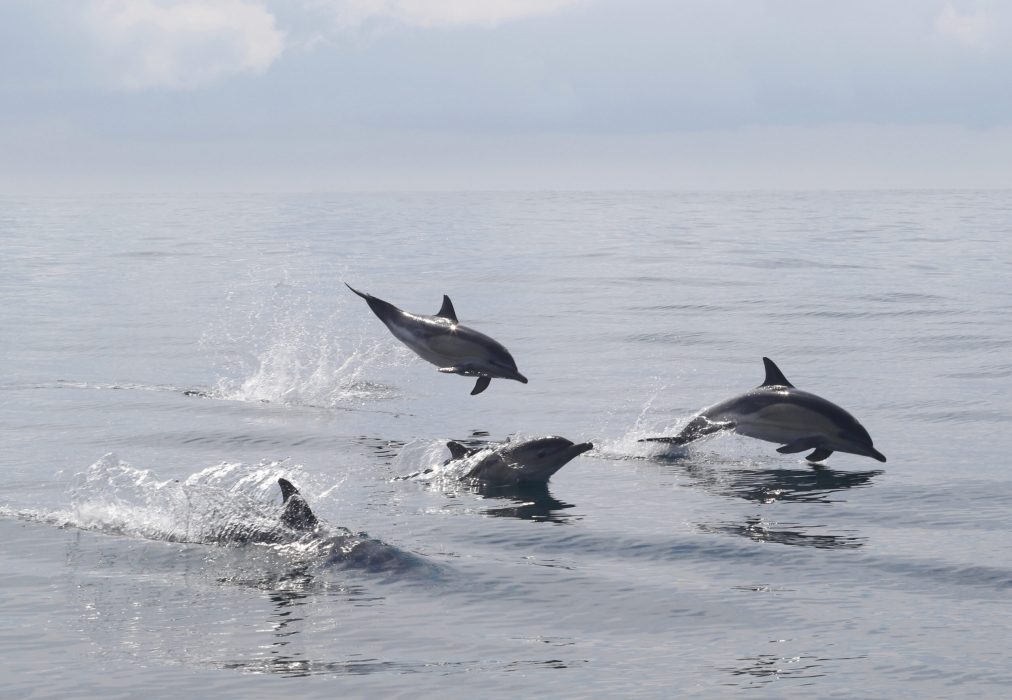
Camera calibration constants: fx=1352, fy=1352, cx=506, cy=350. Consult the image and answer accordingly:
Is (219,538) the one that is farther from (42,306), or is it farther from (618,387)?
(42,306)

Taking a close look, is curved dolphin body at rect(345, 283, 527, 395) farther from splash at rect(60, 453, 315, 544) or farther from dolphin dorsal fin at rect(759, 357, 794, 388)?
dolphin dorsal fin at rect(759, 357, 794, 388)

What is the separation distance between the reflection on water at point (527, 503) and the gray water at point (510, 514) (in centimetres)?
5

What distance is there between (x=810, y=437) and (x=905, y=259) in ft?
121

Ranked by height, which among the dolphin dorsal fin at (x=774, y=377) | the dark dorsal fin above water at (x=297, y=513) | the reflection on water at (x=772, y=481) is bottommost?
the reflection on water at (x=772, y=481)

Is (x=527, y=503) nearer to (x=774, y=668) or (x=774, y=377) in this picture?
(x=774, y=377)

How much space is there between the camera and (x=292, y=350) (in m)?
25.2

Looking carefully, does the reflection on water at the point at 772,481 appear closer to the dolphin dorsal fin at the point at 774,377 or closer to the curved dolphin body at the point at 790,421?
the curved dolphin body at the point at 790,421

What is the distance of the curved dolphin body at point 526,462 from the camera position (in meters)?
12.9

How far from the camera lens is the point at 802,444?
1356 centimetres

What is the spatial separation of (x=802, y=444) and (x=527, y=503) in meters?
3.18

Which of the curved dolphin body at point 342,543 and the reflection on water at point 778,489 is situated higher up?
the curved dolphin body at point 342,543

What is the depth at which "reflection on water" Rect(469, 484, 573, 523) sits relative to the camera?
11.5 m

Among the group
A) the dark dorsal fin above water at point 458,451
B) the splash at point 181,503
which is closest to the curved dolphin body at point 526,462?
the dark dorsal fin above water at point 458,451

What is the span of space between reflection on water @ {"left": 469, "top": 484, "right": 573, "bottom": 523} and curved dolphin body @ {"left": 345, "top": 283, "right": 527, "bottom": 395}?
9.70ft
